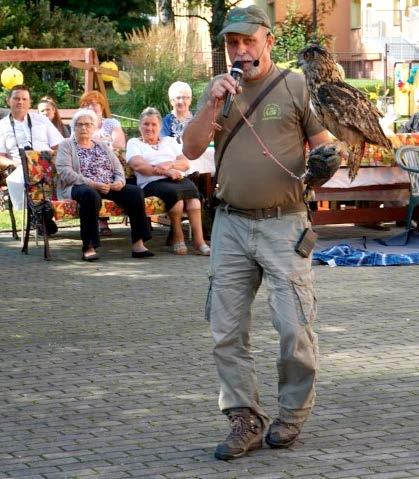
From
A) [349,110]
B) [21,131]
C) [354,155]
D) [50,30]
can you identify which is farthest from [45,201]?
[50,30]

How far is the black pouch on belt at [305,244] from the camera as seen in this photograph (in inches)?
236

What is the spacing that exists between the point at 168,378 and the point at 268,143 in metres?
2.23

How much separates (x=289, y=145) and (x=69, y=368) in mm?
2727

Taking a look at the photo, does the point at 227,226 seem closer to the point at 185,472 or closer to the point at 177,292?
the point at 185,472

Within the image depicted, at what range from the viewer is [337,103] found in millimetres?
6051

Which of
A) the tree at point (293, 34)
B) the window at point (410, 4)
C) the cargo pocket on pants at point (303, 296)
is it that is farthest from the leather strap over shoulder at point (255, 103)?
the window at point (410, 4)

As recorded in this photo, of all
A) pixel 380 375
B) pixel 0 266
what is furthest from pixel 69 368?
pixel 0 266

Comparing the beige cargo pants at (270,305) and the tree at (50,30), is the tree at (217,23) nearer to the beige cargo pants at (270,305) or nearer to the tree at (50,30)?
the tree at (50,30)

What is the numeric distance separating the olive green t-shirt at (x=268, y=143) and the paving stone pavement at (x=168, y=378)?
1225 mm

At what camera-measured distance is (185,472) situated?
5.75 meters

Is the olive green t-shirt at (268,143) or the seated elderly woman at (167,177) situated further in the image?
the seated elderly woman at (167,177)

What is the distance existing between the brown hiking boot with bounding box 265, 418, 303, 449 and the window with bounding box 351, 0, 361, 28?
57352 millimetres

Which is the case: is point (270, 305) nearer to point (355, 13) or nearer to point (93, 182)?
point (93, 182)

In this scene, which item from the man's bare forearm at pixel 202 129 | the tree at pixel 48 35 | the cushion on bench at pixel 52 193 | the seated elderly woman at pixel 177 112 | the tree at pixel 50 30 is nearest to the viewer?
the man's bare forearm at pixel 202 129
